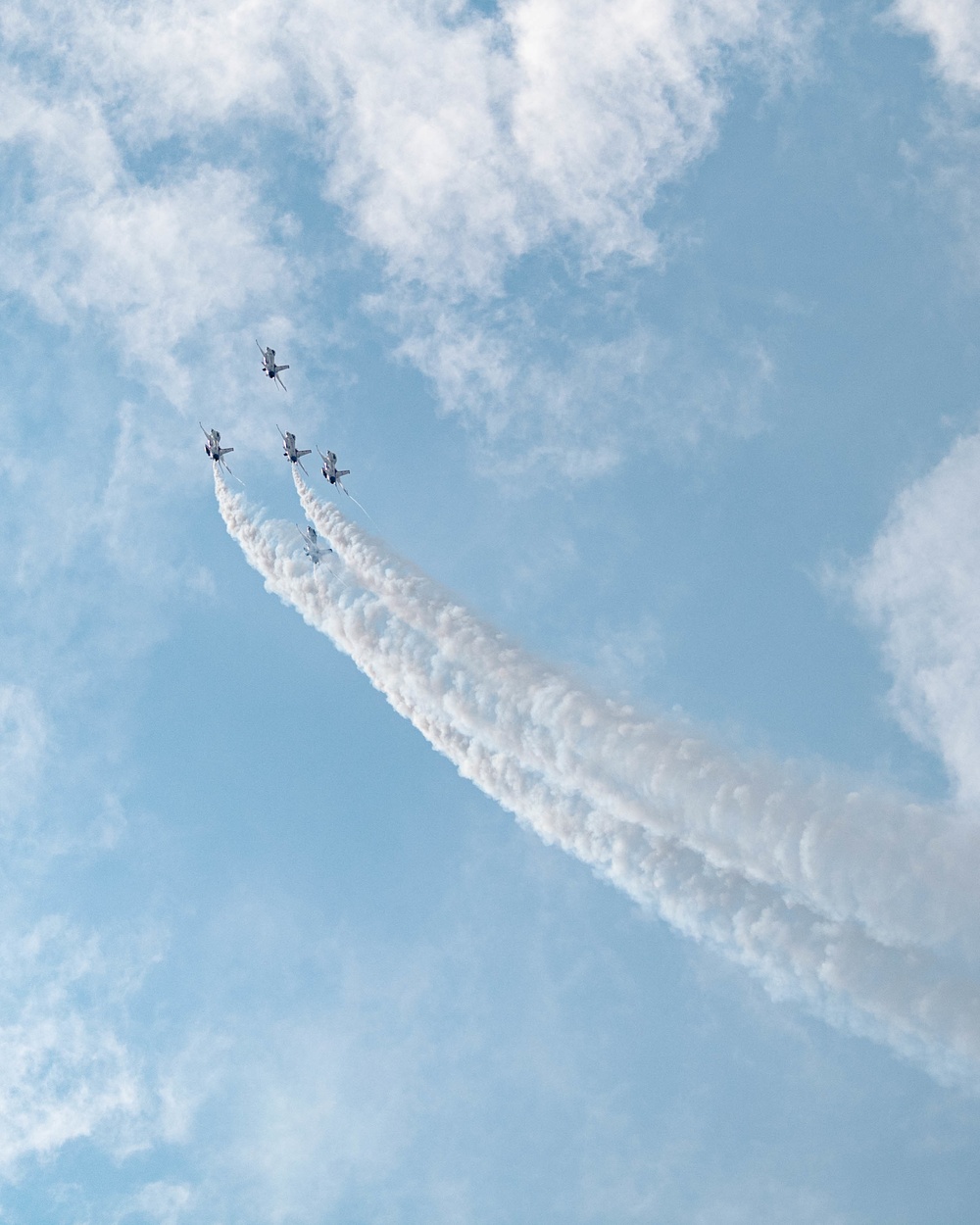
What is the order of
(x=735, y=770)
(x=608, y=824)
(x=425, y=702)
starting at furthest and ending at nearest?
(x=425, y=702) < (x=608, y=824) < (x=735, y=770)

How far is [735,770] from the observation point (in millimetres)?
91562

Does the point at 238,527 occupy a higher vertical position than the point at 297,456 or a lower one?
lower

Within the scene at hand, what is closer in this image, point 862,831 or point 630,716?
point 862,831

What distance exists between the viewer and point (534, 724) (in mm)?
99250

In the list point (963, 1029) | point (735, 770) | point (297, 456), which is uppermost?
point (297, 456)

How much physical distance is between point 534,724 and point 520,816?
24.1ft

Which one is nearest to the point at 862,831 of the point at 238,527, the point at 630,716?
the point at 630,716

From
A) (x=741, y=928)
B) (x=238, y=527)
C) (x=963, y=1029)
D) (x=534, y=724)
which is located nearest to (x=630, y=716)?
(x=534, y=724)

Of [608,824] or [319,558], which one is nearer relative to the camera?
[608,824]

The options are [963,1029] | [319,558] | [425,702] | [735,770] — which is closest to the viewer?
[963,1029]

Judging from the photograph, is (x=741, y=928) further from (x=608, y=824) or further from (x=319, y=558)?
(x=319, y=558)

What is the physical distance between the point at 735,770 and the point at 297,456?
165 feet

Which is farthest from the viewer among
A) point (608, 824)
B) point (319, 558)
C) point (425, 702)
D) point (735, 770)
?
point (319, 558)

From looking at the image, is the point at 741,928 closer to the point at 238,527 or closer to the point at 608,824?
the point at 608,824
